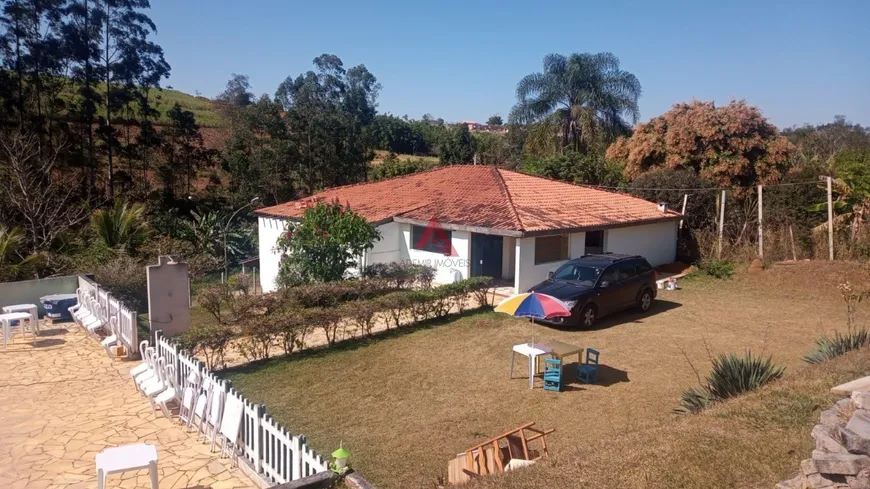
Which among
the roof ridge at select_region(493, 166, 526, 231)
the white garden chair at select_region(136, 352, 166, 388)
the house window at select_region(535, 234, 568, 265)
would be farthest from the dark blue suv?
the white garden chair at select_region(136, 352, 166, 388)

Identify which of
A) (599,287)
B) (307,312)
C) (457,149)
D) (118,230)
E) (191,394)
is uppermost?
(457,149)

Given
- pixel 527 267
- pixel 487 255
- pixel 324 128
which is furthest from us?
pixel 324 128

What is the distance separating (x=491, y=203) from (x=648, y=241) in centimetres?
641

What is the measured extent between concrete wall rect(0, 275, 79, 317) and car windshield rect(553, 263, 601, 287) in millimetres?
12297

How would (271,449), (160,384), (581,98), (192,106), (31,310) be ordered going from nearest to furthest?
(271,449)
(160,384)
(31,310)
(581,98)
(192,106)

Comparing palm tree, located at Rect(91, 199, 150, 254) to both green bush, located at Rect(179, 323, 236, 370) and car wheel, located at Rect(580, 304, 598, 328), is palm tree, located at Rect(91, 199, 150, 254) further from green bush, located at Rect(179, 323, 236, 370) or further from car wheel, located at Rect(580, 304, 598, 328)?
car wheel, located at Rect(580, 304, 598, 328)

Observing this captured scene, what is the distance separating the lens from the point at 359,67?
4266 centimetres

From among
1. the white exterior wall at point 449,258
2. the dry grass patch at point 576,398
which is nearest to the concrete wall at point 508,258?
the white exterior wall at point 449,258

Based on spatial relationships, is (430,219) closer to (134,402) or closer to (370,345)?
(370,345)

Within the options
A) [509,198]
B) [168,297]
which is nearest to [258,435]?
[168,297]

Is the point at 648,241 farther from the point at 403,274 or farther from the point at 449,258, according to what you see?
the point at 403,274

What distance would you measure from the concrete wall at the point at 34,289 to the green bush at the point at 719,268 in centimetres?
1912

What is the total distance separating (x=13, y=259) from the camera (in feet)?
52.2

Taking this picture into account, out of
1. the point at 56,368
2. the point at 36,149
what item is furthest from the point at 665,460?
the point at 36,149
